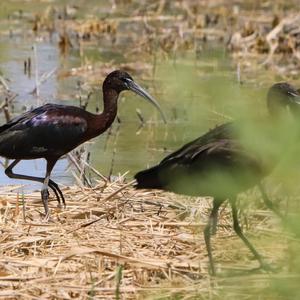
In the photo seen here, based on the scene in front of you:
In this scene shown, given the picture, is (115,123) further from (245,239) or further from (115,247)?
(245,239)

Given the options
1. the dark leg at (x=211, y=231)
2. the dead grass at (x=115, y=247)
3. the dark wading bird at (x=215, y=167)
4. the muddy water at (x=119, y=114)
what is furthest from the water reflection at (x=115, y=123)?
the dead grass at (x=115, y=247)

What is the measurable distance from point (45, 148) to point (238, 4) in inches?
468

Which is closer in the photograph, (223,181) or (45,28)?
(223,181)

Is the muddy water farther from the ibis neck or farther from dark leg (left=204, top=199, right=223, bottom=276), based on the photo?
the ibis neck

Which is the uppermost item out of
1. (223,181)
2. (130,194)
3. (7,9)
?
(223,181)

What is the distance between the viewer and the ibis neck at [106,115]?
7471mm

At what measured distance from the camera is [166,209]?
6.78 m

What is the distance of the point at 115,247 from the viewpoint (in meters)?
5.72

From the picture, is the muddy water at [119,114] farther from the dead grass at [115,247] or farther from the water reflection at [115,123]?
the dead grass at [115,247]

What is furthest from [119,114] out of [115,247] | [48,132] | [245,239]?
[245,239]

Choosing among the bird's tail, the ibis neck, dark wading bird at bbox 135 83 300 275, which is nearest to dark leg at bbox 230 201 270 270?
dark wading bird at bbox 135 83 300 275

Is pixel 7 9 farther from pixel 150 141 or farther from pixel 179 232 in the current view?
pixel 179 232

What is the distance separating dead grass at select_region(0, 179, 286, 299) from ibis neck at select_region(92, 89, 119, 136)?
48cm

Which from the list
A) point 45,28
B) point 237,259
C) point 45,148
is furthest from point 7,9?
point 237,259
